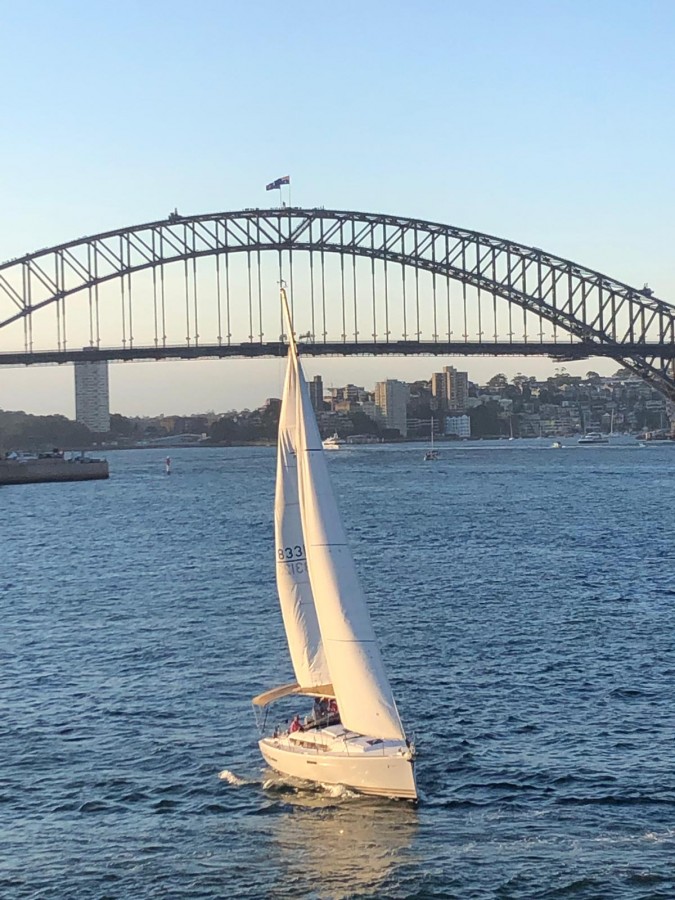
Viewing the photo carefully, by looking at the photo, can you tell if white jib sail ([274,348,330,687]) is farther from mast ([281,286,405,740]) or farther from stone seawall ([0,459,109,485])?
stone seawall ([0,459,109,485])

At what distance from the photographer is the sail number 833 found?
21141 millimetres

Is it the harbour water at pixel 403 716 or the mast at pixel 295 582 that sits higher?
the mast at pixel 295 582

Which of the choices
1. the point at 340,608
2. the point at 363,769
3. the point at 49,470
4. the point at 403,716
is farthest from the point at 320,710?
the point at 49,470

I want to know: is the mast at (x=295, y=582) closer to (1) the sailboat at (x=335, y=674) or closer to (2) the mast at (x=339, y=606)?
(1) the sailboat at (x=335, y=674)

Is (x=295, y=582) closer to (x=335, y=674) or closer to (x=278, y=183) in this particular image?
(x=335, y=674)

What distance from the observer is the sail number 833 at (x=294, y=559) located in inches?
832

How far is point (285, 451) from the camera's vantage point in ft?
68.5

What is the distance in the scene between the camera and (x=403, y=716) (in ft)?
77.1

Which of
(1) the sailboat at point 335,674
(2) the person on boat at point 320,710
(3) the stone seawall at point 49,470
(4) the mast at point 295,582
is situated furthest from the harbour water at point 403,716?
(3) the stone seawall at point 49,470

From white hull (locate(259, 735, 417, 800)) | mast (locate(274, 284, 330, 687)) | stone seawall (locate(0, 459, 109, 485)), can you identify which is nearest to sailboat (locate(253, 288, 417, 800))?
white hull (locate(259, 735, 417, 800))

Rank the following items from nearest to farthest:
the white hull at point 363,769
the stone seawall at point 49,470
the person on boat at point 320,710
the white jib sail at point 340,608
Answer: the white hull at point 363,769, the white jib sail at point 340,608, the person on boat at point 320,710, the stone seawall at point 49,470

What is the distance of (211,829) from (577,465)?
4015 inches

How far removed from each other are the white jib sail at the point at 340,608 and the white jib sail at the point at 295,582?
1129 millimetres

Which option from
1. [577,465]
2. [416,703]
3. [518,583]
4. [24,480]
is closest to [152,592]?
[518,583]
